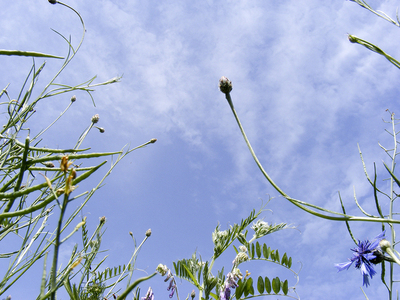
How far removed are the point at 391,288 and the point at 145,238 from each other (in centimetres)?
138

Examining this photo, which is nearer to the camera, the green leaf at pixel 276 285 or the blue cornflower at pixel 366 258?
the blue cornflower at pixel 366 258

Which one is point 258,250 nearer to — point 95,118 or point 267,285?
point 267,285

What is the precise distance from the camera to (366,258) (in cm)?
90

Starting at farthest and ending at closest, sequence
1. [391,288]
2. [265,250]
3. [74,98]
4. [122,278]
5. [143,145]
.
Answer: [265,250], [74,98], [143,145], [122,278], [391,288]

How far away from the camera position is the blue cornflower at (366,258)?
0.87m

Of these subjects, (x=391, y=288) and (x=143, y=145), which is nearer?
(x=391, y=288)

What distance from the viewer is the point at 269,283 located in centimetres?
206

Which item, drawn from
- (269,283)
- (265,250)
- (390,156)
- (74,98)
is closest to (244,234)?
(265,250)

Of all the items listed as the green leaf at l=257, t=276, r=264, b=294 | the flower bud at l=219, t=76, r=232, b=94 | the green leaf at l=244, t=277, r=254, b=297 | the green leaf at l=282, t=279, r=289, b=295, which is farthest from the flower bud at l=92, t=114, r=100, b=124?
the green leaf at l=282, t=279, r=289, b=295

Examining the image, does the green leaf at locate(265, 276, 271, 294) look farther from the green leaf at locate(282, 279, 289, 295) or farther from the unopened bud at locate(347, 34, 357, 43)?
the unopened bud at locate(347, 34, 357, 43)

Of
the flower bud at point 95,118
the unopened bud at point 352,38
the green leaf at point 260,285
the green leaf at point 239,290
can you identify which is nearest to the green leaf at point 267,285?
the green leaf at point 260,285

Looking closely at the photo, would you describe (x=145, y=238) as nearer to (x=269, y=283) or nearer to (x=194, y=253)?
(x=194, y=253)

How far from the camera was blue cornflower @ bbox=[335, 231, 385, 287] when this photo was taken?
87 cm

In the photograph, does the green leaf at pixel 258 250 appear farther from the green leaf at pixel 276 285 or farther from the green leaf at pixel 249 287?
the green leaf at pixel 249 287
